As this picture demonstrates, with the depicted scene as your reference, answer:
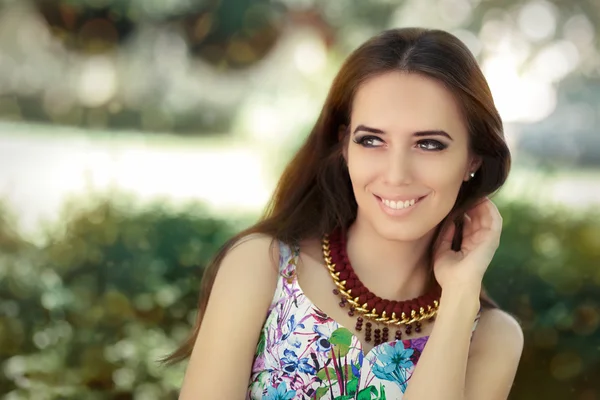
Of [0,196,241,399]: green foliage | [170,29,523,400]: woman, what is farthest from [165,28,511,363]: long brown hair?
[0,196,241,399]: green foliage

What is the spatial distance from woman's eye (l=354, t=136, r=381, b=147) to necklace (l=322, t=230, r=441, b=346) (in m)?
0.32

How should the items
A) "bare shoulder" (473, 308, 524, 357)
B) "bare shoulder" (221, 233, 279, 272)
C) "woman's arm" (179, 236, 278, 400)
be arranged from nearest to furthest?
"woman's arm" (179, 236, 278, 400)
"bare shoulder" (221, 233, 279, 272)
"bare shoulder" (473, 308, 524, 357)

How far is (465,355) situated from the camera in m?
2.06

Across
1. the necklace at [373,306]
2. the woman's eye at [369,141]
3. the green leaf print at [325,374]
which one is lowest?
the green leaf print at [325,374]

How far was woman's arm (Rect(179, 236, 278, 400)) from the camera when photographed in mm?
2016

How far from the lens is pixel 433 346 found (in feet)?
6.71

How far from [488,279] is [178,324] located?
1.19 m

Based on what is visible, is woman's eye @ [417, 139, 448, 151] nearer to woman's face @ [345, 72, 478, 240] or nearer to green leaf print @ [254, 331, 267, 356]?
woman's face @ [345, 72, 478, 240]

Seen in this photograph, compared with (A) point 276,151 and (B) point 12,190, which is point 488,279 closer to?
(A) point 276,151

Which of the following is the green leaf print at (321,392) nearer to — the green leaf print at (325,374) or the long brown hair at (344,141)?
the green leaf print at (325,374)

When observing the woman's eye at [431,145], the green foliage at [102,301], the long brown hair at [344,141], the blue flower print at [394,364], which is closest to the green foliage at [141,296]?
the green foliage at [102,301]

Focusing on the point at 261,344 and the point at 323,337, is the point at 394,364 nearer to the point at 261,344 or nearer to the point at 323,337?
the point at 323,337

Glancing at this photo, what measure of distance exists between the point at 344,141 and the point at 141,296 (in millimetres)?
1392

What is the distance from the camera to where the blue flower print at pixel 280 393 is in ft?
6.96
